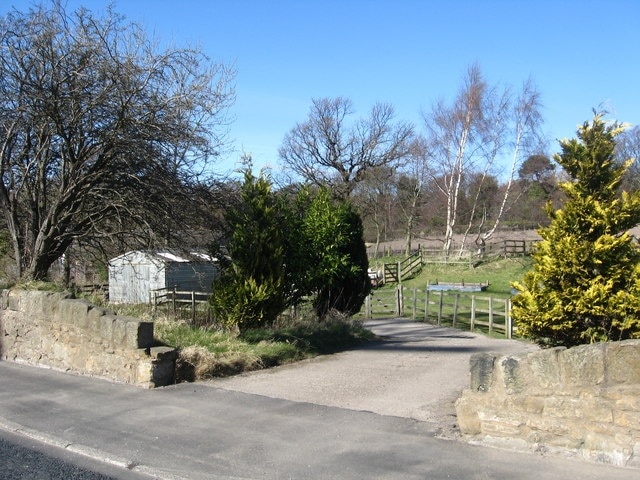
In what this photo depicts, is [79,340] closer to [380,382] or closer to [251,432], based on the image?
[251,432]

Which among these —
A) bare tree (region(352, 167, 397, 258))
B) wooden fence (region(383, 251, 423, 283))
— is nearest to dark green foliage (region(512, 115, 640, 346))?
wooden fence (region(383, 251, 423, 283))

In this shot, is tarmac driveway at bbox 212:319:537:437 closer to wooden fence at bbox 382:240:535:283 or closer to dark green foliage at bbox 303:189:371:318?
dark green foliage at bbox 303:189:371:318

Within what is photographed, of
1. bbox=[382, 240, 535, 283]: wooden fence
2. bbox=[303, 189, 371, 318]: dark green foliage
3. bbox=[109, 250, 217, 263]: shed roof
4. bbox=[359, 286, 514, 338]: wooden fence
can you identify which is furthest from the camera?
bbox=[382, 240, 535, 283]: wooden fence

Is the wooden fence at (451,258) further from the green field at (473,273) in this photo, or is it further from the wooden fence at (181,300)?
the wooden fence at (181,300)

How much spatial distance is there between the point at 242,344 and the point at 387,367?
2531 millimetres

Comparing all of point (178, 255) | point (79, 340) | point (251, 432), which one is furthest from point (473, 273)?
point (251, 432)

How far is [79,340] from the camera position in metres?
9.39

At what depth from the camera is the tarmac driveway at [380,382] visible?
743 centimetres

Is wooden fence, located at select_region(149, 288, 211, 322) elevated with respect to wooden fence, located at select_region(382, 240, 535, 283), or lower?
lower

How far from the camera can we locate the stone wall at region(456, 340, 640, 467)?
16.6 feet

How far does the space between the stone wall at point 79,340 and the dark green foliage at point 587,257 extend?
16.5 feet

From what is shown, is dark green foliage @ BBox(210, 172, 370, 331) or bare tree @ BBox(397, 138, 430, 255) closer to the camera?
dark green foliage @ BBox(210, 172, 370, 331)

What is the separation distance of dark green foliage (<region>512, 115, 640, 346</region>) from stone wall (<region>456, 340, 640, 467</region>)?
2504 millimetres

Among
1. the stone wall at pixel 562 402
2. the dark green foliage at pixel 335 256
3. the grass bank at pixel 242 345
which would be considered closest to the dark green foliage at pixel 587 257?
the stone wall at pixel 562 402
